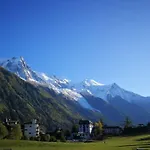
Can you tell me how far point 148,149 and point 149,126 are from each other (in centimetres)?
11624

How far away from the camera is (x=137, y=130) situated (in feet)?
591

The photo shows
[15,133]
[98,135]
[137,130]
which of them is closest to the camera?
[15,133]

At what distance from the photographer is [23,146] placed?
252ft

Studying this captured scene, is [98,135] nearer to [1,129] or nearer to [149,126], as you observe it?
[149,126]

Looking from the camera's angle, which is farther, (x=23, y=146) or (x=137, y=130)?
(x=137, y=130)

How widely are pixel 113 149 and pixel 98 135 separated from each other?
124630mm

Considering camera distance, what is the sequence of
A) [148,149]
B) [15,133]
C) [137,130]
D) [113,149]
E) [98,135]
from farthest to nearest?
[98,135]
[137,130]
[15,133]
[113,149]
[148,149]

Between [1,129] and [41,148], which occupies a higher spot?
[1,129]

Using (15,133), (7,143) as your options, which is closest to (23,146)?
(7,143)

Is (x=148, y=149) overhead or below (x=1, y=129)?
below

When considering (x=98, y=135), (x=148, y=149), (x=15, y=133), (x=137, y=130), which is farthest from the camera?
(x=98, y=135)

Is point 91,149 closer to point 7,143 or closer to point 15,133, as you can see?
point 7,143

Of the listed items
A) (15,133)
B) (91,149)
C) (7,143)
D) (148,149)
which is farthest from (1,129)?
(148,149)

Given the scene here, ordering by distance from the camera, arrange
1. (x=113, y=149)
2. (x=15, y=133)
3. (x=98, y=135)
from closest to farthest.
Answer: (x=113, y=149)
(x=15, y=133)
(x=98, y=135)
